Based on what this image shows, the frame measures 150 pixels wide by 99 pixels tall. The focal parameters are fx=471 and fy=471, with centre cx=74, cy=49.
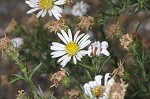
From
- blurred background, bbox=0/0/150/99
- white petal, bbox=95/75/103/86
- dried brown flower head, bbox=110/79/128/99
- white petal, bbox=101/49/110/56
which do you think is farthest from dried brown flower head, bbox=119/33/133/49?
blurred background, bbox=0/0/150/99

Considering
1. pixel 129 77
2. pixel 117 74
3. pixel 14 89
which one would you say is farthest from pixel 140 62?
pixel 14 89

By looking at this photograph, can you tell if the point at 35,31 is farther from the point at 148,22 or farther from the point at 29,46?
the point at 148,22

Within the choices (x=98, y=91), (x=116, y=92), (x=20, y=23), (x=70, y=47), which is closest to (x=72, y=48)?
(x=70, y=47)

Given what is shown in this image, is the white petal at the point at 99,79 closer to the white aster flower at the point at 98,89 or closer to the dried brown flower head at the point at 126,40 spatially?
the white aster flower at the point at 98,89

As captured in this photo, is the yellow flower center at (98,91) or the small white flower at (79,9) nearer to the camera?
the yellow flower center at (98,91)

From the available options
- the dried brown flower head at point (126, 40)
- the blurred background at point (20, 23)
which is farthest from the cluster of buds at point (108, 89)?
the blurred background at point (20, 23)

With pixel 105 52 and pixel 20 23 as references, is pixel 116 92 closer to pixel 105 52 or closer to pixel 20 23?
pixel 105 52

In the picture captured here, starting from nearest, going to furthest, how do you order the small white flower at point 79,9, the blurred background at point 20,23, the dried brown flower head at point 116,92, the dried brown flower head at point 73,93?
the dried brown flower head at point 116,92
the dried brown flower head at point 73,93
the small white flower at point 79,9
the blurred background at point 20,23
